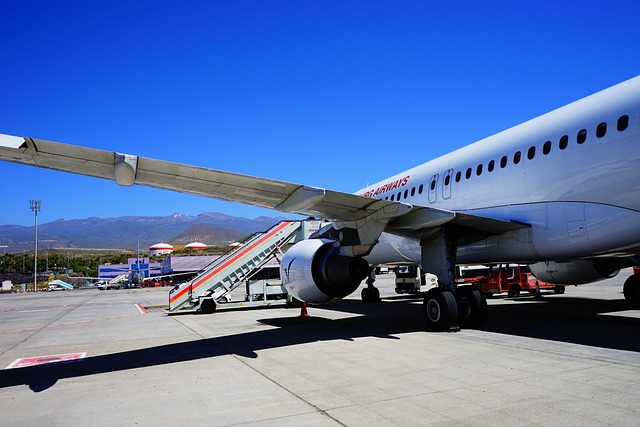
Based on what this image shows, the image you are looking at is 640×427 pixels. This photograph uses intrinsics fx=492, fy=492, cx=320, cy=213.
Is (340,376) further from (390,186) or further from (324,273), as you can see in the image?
(390,186)

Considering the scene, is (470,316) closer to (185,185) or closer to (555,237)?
(555,237)

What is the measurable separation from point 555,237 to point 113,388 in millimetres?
8012

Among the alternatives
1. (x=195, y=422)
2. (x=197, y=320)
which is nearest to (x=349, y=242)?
(x=195, y=422)

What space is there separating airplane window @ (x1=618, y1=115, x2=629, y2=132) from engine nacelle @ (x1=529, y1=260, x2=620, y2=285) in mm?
6750

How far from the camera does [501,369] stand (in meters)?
6.76

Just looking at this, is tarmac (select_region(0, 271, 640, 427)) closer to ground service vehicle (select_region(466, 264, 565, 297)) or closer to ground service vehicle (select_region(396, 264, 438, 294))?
ground service vehicle (select_region(466, 264, 565, 297))

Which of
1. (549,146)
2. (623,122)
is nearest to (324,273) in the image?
(549,146)

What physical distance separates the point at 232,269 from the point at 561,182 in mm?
13522

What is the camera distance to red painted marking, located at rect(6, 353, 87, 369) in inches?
359

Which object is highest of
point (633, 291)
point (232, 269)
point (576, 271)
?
point (232, 269)

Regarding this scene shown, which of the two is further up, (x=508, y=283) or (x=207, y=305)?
(x=508, y=283)

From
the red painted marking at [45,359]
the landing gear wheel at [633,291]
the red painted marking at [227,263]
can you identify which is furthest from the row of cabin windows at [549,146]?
the red painted marking at [227,263]

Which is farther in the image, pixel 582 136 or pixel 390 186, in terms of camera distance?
pixel 390 186

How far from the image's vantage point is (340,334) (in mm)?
11180
